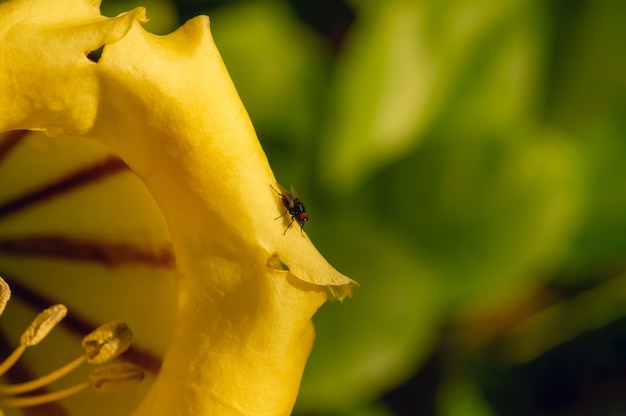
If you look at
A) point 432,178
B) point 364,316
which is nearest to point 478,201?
point 432,178

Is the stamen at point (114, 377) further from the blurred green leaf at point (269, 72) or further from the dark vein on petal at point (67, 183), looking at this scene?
the blurred green leaf at point (269, 72)

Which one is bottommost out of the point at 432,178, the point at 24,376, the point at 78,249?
the point at 24,376

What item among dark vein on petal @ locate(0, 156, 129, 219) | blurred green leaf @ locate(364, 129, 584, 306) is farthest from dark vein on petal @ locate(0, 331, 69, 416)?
blurred green leaf @ locate(364, 129, 584, 306)

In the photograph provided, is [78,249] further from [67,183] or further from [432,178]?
[432,178]

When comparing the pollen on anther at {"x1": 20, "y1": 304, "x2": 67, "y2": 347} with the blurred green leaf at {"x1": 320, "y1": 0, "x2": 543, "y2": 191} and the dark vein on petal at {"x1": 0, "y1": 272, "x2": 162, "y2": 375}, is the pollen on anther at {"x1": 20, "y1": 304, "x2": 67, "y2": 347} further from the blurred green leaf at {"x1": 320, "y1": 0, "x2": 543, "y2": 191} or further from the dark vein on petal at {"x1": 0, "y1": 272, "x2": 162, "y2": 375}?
the blurred green leaf at {"x1": 320, "y1": 0, "x2": 543, "y2": 191}

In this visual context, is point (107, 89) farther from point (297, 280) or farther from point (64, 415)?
point (64, 415)

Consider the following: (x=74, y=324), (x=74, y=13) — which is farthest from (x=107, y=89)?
(x=74, y=324)
